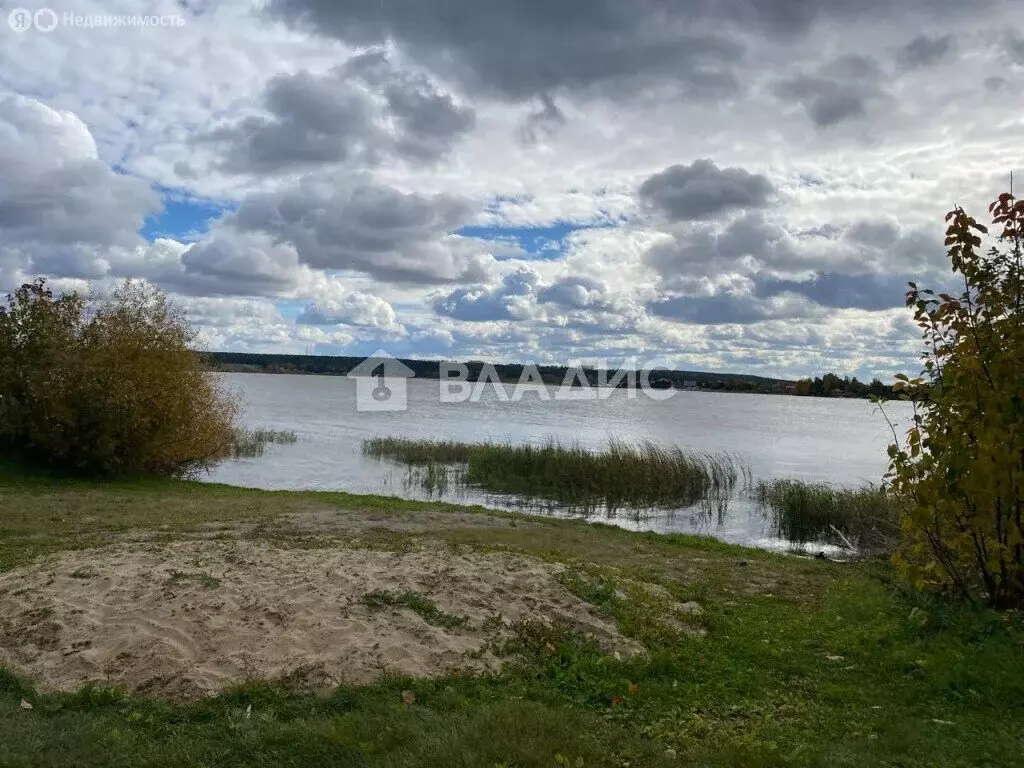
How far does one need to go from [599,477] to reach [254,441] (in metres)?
20.9

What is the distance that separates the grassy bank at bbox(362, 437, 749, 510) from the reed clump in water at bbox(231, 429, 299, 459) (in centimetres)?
1040

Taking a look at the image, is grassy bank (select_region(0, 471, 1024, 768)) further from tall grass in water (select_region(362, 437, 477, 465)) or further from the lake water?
tall grass in water (select_region(362, 437, 477, 465))

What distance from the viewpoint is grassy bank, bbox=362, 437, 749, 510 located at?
2506cm

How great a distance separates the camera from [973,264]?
7262 millimetres

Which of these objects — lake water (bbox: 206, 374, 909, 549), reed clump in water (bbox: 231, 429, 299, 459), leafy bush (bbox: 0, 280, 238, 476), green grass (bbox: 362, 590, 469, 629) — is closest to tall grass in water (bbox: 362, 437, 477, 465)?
lake water (bbox: 206, 374, 909, 549)

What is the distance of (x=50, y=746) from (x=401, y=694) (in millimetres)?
2169

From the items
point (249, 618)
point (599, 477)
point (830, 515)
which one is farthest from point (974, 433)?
point (599, 477)

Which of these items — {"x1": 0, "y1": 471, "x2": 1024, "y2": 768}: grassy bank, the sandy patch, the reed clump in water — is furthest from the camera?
the reed clump in water

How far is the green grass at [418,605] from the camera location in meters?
6.99

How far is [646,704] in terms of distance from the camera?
562 centimetres

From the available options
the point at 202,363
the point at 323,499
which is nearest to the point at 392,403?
the point at 202,363

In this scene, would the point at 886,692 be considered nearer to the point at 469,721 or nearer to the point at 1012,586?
the point at 1012,586

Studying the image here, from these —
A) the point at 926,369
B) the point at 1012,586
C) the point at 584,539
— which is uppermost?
the point at 926,369

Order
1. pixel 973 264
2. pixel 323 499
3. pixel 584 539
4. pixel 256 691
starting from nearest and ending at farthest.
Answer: pixel 256 691 < pixel 973 264 < pixel 584 539 < pixel 323 499
